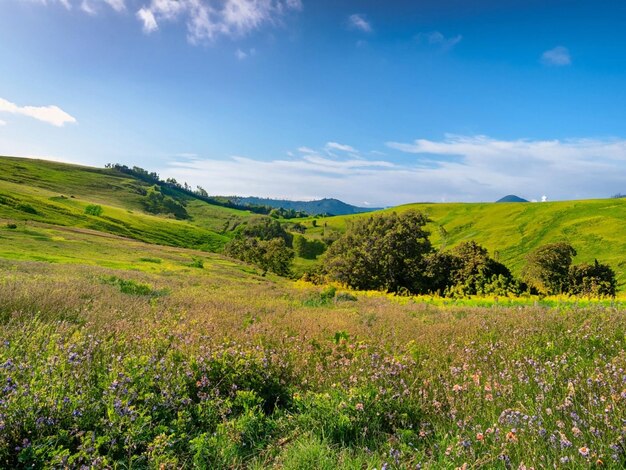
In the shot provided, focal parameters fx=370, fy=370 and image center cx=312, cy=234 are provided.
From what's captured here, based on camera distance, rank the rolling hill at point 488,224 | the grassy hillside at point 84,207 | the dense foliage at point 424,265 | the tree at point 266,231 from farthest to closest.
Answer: the tree at point 266,231, the grassy hillside at point 84,207, the rolling hill at point 488,224, the dense foliage at point 424,265

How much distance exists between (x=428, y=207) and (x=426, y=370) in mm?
137882

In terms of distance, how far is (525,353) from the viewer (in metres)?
5.89

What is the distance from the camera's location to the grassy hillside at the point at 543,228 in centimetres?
6341

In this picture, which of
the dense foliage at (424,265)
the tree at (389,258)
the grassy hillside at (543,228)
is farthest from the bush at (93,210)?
the tree at (389,258)

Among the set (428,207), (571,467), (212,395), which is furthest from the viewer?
(428,207)

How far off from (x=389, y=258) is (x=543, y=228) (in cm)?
5174

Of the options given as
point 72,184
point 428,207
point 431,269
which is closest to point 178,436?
point 431,269

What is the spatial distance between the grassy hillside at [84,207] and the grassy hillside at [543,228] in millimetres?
64095

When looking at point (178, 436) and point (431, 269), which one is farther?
point (431, 269)

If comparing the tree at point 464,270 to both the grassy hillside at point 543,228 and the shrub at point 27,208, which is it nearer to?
the grassy hillside at point 543,228

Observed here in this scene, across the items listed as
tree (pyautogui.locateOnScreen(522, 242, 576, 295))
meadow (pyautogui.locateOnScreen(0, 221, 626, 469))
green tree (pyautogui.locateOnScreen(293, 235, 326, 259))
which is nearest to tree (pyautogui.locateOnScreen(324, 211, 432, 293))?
tree (pyautogui.locateOnScreen(522, 242, 576, 295))

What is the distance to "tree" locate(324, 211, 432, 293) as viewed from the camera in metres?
48.4

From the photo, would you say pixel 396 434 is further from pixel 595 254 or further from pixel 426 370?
pixel 595 254

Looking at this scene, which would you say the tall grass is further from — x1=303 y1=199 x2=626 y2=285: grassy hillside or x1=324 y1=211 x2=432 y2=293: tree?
x1=303 y1=199 x2=626 y2=285: grassy hillside
